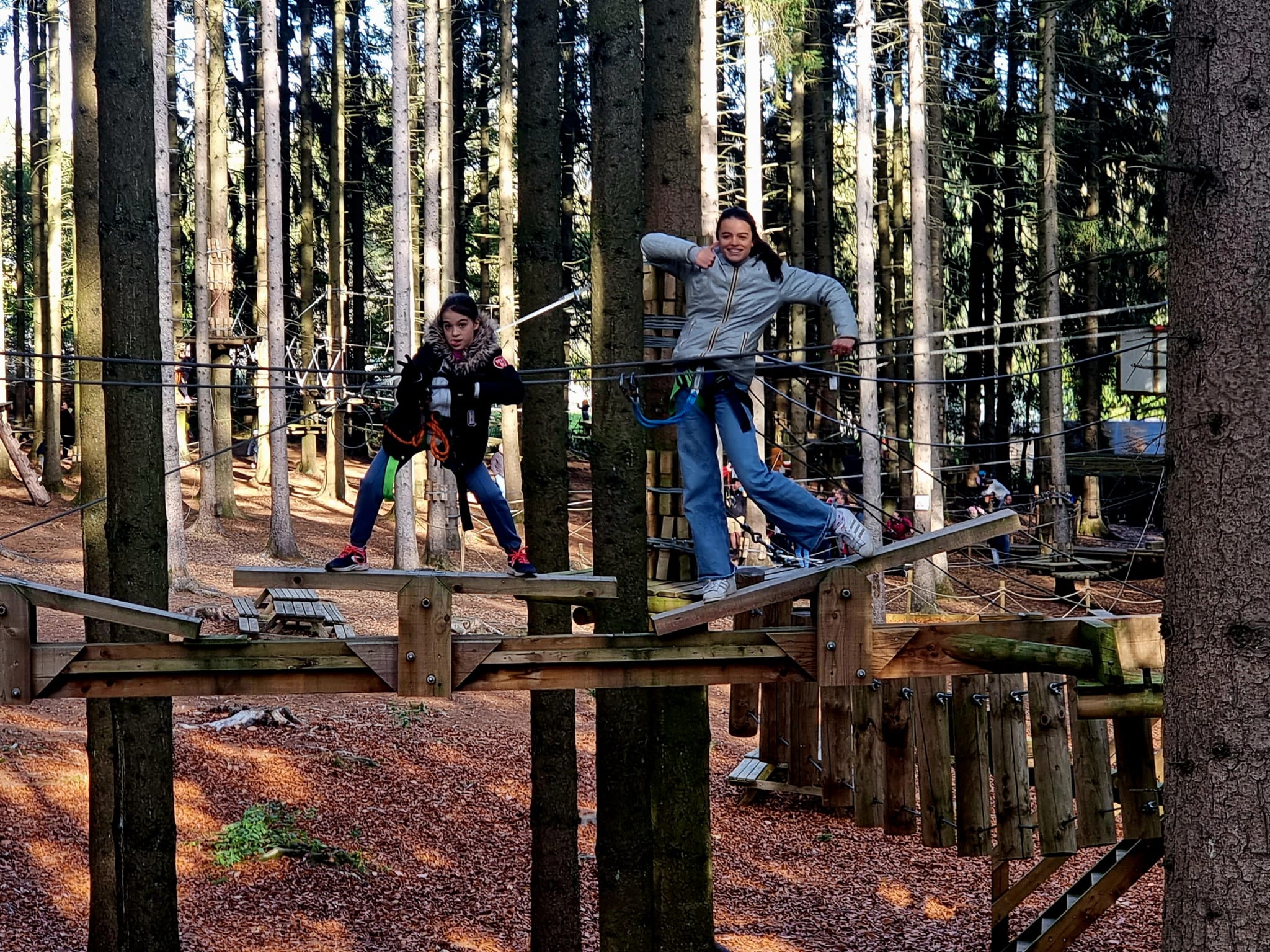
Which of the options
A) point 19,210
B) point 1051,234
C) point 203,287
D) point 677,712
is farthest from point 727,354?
point 19,210

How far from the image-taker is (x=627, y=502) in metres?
6.56

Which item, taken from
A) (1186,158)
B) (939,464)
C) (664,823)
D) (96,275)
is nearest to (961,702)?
(664,823)

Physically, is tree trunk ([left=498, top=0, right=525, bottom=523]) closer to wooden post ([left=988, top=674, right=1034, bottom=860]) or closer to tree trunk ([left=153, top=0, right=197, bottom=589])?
tree trunk ([left=153, top=0, right=197, bottom=589])

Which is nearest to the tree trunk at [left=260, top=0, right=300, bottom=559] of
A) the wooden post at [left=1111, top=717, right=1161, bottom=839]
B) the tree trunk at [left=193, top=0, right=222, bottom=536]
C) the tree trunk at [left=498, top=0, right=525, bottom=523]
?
the tree trunk at [left=193, top=0, right=222, bottom=536]

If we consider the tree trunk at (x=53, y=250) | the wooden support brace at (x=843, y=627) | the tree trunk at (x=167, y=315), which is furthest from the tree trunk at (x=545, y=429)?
the tree trunk at (x=53, y=250)

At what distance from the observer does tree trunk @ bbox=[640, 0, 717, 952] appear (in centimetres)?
692

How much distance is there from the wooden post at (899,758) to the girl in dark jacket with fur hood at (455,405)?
10.4 feet

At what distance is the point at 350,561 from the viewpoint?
5484 mm

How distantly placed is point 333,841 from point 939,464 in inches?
635

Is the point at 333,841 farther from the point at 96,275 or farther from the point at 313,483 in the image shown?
the point at 313,483

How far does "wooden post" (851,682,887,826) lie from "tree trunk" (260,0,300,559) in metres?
12.0

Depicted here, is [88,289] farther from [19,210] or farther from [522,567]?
[19,210]

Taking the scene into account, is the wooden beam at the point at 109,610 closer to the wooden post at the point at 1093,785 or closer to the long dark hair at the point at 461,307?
the long dark hair at the point at 461,307

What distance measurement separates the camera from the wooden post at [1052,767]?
6.50 meters
